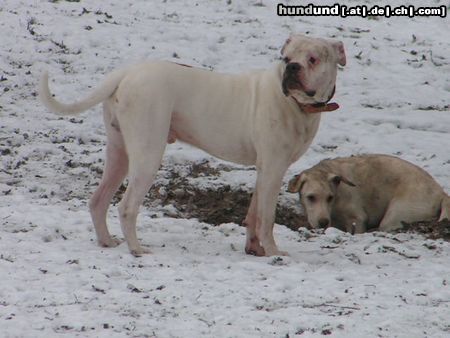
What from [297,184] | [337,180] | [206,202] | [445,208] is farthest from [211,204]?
[445,208]

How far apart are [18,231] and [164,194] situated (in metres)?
1.78

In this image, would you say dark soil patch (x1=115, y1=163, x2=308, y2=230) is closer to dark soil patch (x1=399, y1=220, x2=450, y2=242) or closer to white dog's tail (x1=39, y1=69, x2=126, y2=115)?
dark soil patch (x1=399, y1=220, x2=450, y2=242)

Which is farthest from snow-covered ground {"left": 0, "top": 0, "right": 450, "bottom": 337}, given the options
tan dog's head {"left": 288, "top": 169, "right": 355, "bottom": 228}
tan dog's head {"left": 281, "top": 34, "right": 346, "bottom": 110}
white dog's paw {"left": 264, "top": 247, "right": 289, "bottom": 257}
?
tan dog's head {"left": 281, "top": 34, "right": 346, "bottom": 110}

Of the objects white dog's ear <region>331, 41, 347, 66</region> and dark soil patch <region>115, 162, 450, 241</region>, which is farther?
dark soil patch <region>115, 162, 450, 241</region>

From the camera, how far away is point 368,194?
839cm

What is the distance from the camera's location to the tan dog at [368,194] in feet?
26.0

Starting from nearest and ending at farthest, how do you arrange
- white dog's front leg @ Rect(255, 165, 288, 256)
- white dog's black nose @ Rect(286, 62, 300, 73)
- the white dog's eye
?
white dog's black nose @ Rect(286, 62, 300, 73)
white dog's front leg @ Rect(255, 165, 288, 256)
the white dog's eye

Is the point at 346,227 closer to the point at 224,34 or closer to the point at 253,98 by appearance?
the point at 253,98

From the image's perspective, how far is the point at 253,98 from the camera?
21.7ft

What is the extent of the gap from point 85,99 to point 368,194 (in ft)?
10.3

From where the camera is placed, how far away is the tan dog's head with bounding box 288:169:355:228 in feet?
26.1

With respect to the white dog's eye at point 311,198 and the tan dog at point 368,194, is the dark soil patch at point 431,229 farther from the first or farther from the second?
the white dog's eye at point 311,198

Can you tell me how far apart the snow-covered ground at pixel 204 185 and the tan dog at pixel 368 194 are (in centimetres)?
51

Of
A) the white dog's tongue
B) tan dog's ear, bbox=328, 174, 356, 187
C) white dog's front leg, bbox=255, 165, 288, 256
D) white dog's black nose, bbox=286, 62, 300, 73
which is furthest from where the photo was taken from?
tan dog's ear, bbox=328, 174, 356, 187
